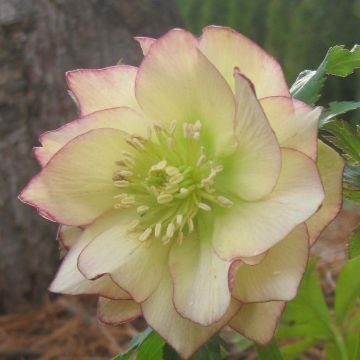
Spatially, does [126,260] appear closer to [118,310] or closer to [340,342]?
[118,310]

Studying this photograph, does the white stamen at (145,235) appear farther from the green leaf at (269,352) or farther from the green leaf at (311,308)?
the green leaf at (311,308)

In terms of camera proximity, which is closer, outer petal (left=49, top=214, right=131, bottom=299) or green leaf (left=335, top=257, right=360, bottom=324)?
outer petal (left=49, top=214, right=131, bottom=299)

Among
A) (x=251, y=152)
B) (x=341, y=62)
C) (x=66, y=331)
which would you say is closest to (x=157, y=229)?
(x=251, y=152)

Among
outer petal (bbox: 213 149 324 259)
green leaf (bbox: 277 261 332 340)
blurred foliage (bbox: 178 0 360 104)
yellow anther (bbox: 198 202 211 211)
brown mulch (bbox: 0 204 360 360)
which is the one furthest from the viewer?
blurred foliage (bbox: 178 0 360 104)

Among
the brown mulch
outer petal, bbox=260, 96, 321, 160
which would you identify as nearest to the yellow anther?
outer petal, bbox=260, 96, 321, 160

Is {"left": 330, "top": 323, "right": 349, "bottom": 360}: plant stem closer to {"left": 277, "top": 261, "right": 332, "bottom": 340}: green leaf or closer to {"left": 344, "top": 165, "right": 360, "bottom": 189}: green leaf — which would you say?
{"left": 277, "top": 261, "right": 332, "bottom": 340}: green leaf
